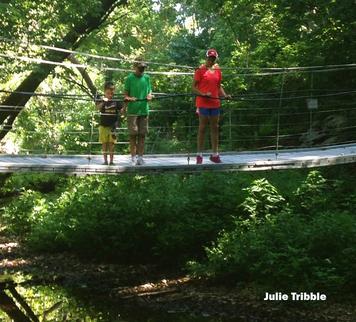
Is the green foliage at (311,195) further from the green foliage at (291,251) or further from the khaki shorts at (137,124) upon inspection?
the khaki shorts at (137,124)

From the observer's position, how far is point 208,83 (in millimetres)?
5746

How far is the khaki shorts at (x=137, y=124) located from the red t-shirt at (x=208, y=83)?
2.07 feet

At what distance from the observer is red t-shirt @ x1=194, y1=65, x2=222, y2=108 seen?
18.9 ft

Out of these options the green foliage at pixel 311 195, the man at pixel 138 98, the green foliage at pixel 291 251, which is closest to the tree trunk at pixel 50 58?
the man at pixel 138 98

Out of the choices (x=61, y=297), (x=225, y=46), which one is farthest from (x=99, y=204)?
(x=225, y=46)

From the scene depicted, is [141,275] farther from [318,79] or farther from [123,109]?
[318,79]

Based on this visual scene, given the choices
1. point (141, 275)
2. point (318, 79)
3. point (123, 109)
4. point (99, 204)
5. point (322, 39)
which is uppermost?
point (322, 39)

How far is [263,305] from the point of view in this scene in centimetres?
576

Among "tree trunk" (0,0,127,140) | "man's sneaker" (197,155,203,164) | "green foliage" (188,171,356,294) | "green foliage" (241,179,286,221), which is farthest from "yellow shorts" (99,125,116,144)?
"tree trunk" (0,0,127,140)

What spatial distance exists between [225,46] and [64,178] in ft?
16.8

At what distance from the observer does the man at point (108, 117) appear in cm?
595

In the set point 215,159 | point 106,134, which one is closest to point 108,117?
point 106,134

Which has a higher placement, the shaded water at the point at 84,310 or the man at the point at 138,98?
the man at the point at 138,98

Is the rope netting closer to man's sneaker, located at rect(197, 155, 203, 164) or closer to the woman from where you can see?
the woman
